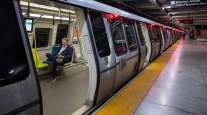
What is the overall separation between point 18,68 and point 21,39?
10.1 inches

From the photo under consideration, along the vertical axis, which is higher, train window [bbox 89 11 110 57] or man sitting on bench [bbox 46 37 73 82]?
train window [bbox 89 11 110 57]

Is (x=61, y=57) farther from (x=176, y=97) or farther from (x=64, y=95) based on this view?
(x=176, y=97)

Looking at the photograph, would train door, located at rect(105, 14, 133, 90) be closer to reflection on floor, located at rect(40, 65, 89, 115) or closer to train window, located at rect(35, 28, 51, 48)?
reflection on floor, located at rect(40, 65, 89, 115)

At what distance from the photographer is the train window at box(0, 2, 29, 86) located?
172 cm

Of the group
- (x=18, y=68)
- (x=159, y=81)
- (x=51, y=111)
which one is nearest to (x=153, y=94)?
(x=159, y=81)

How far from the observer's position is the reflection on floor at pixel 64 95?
12.3ft

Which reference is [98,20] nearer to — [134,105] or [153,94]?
[134,105]

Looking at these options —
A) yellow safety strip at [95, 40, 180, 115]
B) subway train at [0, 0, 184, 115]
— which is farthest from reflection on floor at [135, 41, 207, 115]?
subway train at [0, 0, 184, 115]

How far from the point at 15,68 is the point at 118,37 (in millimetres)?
3239

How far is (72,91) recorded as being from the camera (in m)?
4.89

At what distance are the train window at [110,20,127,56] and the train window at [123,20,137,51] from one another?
0.43m

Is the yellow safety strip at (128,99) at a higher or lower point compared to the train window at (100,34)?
lower

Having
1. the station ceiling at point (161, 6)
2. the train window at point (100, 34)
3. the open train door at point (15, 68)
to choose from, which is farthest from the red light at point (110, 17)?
the open train door at point (15, 68)

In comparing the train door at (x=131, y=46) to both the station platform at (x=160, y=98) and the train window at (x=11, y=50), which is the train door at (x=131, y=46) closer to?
the station platform at (x=160, y=98)
